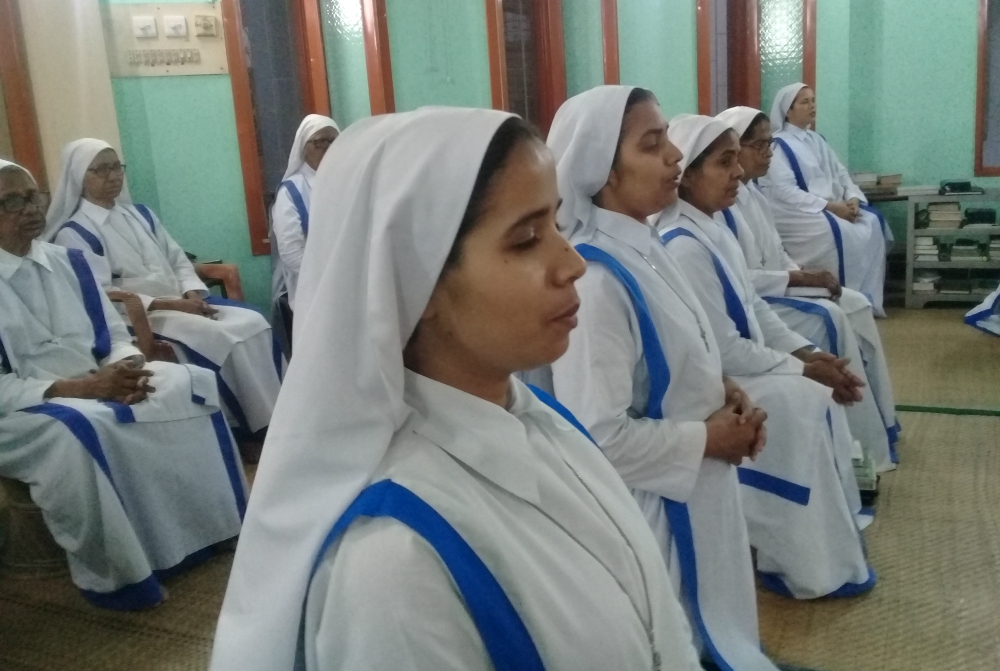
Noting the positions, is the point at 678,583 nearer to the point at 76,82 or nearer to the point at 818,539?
the point at 818,539

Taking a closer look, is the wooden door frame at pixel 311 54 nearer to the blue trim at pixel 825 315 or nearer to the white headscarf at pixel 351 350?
the blue trim at pixel 825 315

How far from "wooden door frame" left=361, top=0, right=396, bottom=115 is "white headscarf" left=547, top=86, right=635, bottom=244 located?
11.1 ft

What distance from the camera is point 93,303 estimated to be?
309cm

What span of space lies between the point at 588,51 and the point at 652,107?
4.18m

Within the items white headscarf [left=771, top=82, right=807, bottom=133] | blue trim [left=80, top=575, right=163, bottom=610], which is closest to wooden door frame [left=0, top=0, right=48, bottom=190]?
blue trim [left=80, top=575, right=163, bottom=610]

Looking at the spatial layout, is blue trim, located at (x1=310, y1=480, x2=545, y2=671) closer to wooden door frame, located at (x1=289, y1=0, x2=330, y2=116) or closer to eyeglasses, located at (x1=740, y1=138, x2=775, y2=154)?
eyeglasses, located at (x1=740, y1=138, x2=775, y2=154)

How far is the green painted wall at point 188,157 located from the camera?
15.2ft

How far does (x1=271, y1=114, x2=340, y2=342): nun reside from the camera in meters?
4.55

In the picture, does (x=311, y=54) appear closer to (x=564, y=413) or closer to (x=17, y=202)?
(x=17, y=202)

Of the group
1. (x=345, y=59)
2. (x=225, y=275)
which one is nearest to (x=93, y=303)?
(x=225, y=275)

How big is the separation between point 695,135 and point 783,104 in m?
3.40

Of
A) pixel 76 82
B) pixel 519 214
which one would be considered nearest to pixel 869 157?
pixel 76 82

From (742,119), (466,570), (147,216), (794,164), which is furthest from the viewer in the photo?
(794,164)

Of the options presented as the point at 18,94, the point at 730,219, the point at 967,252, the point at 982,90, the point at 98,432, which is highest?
the point at 18,94
